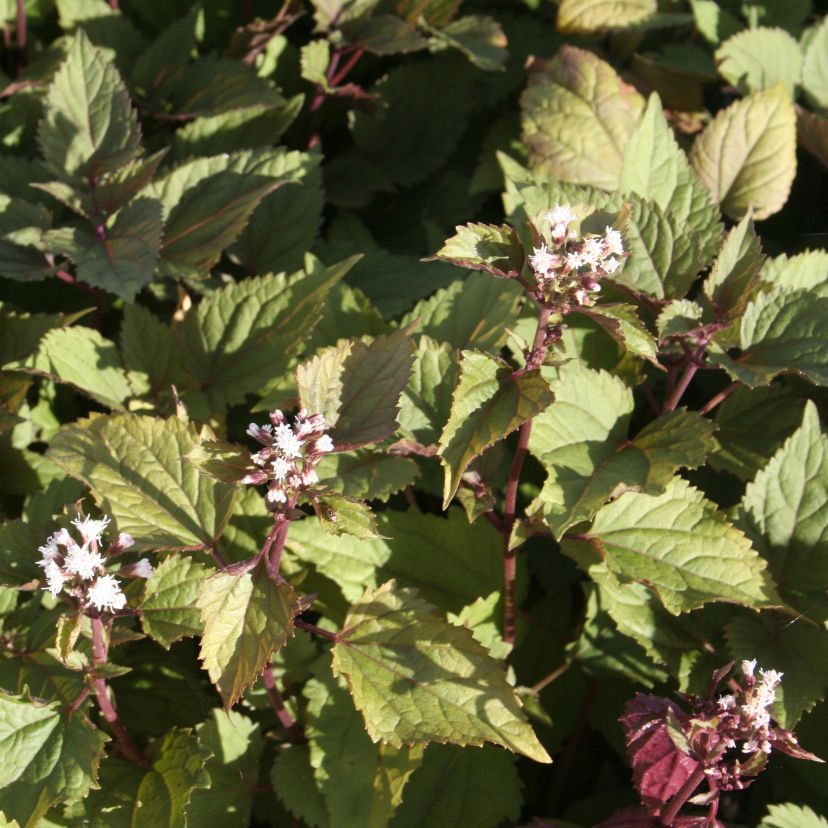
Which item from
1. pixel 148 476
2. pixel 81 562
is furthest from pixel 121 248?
pixel 81 562

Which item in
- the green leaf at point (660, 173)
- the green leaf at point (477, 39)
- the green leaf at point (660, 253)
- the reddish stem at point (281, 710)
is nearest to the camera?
the reddish stem at point (281, 710)

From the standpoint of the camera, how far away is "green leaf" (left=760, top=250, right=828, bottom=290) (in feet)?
6.93

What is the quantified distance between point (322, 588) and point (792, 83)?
200cm

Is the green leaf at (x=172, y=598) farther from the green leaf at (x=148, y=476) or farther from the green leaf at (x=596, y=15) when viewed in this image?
the green leaf at (x=596, y=15)

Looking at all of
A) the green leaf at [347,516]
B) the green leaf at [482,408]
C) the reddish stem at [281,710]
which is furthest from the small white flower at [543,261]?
the reddish stem at [281,710]

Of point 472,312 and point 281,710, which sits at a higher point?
point 472,312

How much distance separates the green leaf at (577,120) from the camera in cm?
256

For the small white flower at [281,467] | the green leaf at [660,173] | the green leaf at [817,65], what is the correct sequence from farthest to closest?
the green leaf at [817,65] < the green leaf at [660,173] < the small white flower at [281,467]

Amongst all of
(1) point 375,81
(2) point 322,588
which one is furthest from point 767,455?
(1) point 375,81

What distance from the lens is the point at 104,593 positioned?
1479 millimetres

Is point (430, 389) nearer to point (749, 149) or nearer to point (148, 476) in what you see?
point (148, 476)

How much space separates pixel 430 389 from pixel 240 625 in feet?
2.07

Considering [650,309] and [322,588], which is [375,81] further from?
[322,588]

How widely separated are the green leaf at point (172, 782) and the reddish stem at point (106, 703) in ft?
0.17
